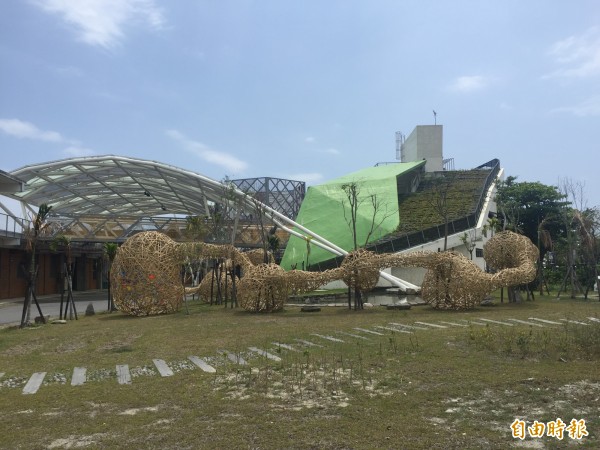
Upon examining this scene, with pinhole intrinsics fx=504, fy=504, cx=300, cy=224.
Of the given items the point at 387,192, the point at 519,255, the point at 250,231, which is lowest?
the point at 519,255

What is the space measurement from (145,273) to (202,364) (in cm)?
1139

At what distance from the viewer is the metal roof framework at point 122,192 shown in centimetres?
3475

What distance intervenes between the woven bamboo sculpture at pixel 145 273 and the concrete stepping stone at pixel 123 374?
10.6 meters

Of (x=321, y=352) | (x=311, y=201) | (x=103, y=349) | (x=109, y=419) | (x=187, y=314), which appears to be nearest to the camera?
(x=109, y=419)

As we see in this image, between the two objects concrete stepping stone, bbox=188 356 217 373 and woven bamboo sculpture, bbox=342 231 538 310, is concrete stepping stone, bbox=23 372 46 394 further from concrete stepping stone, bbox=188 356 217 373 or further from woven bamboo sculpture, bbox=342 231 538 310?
woven bamboo sculpture, bbox=342 231 538 310

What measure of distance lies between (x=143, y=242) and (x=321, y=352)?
39.1ft

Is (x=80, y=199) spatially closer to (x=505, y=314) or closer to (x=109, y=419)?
(x=505, y=314)

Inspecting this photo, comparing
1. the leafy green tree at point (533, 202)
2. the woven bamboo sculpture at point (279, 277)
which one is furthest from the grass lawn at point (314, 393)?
the leafy green tree at point (533, 202)

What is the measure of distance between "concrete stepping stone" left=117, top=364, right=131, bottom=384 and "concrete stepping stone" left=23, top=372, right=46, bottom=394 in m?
1.17

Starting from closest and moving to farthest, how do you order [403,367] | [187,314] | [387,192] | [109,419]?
[109,419] < [403,367] < [187,314] < [387,192]

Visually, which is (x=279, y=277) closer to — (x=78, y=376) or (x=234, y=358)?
(x=234, y=358)

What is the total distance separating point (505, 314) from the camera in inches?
654

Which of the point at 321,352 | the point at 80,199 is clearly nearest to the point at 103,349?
the point at 321,352

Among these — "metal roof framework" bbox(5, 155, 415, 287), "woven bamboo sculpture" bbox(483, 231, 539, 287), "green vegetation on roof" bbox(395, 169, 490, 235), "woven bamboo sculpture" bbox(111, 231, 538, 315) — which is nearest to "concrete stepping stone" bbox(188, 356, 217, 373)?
"woven bamboo sculpture" bbox(111, 231, 538, 315)
